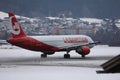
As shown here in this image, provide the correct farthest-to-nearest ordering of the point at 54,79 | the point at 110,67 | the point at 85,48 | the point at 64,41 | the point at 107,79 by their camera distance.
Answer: the point at 64,41 → the point at 85,48 → the point at 54,79 → the point at 107,79 → the point at 110,67

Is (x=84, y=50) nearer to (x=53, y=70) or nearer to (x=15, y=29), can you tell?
(x=15, y=29)

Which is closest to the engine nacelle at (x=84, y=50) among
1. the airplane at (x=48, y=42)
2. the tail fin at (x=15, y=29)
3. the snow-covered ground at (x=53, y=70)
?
the airplane at (x=48, y=42)

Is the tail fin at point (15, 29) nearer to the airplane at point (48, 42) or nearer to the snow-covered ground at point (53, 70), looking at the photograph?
the airplane at point (48, 42)

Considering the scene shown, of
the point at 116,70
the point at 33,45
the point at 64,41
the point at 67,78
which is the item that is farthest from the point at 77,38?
the point at 116,70

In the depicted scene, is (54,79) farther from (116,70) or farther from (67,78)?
(116,70)

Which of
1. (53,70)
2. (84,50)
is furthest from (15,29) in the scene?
(53,70)

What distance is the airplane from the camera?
152 ft

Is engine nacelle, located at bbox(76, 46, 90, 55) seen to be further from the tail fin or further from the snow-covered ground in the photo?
the tail fin

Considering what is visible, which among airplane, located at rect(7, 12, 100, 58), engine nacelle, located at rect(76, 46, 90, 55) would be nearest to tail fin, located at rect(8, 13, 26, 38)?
airplane, located at rect(7, 12, 100, 58)

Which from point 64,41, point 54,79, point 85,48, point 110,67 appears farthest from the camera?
point 64,41

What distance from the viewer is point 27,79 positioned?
2259cm

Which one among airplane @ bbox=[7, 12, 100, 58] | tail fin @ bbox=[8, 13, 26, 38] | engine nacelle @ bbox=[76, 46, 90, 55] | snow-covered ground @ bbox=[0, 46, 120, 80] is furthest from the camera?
tail fin @ bbox=[8, 13, 26, 38]

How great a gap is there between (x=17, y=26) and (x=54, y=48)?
5.27 m

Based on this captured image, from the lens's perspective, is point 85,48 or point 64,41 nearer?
point 85,48
